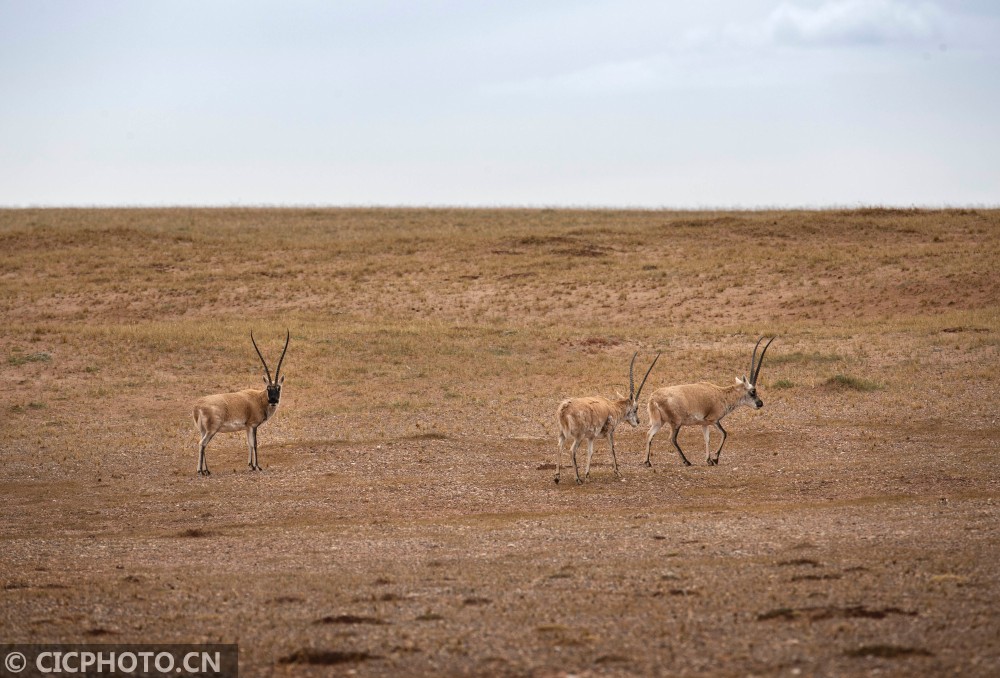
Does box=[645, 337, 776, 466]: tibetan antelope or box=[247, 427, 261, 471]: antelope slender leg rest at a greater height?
box=[645, 337, 776, 466]: tibetan antelope

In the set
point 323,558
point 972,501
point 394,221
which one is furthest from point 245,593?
point 394,221

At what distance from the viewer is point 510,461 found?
847 inches

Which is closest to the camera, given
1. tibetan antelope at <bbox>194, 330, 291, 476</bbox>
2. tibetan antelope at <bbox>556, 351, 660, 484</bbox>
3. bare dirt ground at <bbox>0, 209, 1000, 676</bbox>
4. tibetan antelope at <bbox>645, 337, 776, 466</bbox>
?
bare dirt ground at <bbox>0, 209, 1000, 676</bbox>

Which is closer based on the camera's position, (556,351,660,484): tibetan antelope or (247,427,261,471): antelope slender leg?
(556,351,660,484): tibetan antelope

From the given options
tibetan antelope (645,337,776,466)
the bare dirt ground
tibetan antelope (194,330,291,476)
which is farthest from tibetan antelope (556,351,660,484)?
tibetan antelope (194,330,291,476)

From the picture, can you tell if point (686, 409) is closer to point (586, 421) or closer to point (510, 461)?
point (586, 421)

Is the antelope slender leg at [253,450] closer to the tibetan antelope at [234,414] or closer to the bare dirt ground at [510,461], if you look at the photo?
the tibetan antelope at [234,414]

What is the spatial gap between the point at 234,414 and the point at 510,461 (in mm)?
5367

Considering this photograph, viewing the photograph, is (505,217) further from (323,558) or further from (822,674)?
(822,674)

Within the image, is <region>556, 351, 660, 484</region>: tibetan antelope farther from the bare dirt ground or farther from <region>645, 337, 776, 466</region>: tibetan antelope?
<region>645, 337, 776, 466</region>: tibetan antelope

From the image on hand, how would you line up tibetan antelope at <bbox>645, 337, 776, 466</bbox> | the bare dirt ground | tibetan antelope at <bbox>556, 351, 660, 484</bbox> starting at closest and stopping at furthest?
the bare dirt ground < tibetan antelope at <bbox>556, 351, 660, 484</bbox> < tibetan antelope at <bbox>645, 337, 776, 466</bbox>

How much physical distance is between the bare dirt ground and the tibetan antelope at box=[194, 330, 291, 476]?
27.3 inches

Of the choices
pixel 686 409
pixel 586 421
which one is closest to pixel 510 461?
pixel 586 421

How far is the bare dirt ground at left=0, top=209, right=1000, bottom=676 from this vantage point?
34.3 ft
